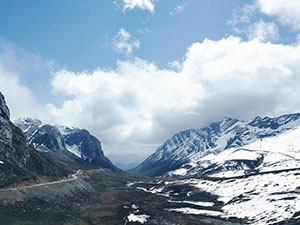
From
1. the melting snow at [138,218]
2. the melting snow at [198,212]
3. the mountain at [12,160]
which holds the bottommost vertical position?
the melting snow at [138,218]

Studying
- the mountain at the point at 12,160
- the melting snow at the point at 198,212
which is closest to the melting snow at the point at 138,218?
the melting snow at the point at 198,212

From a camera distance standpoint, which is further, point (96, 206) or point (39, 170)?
point (39, 170)

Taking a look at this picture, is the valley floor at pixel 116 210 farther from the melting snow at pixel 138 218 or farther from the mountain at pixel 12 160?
the mountain at pixel 12 160

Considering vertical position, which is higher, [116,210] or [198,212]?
[198,212]

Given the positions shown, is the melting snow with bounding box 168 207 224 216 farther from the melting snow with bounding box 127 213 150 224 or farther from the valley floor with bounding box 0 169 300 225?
the melting snow with bounding box 127 213 150 224

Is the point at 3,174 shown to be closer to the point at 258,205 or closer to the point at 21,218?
the point at 21,218

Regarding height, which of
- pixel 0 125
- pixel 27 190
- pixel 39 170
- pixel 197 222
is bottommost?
pixel 197 222

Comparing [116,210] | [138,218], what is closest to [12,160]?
[116,210]

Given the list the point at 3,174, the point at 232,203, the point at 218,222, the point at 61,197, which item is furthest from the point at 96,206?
the point at 232,203

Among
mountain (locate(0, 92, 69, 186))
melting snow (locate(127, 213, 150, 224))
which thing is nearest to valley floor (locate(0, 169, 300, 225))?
melting snow (locate(127, 213, 150, 224))

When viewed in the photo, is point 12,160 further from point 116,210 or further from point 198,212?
point 198,212

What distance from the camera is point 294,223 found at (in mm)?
135750

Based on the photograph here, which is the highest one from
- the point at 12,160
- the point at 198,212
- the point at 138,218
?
the point at 12,160

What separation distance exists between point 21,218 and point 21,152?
8958cm
